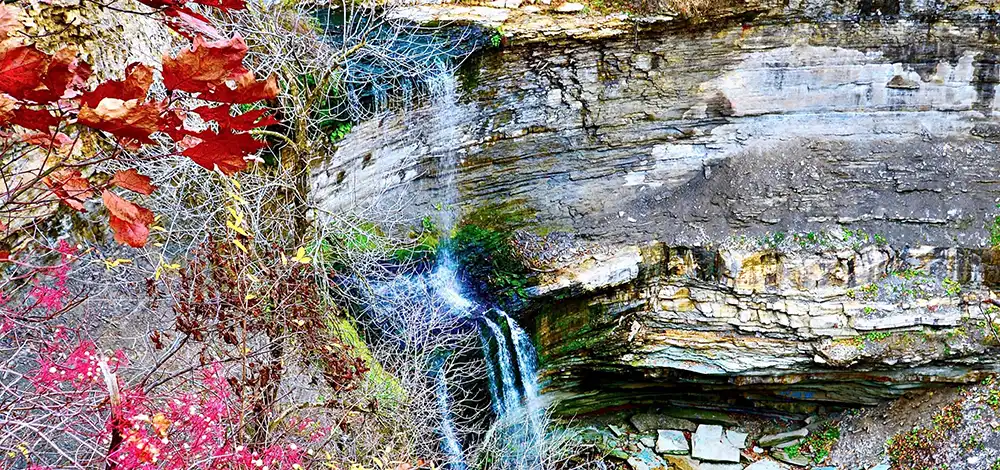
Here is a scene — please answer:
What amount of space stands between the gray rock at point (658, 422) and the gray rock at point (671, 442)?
0.10 m

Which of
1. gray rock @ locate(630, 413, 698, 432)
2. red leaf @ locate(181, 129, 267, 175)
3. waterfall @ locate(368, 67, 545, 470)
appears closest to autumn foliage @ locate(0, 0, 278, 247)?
red leaf @ locate(181, 129, 267, 175)

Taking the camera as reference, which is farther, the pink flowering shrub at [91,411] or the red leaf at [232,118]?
the pink flowering shrub at [91,411]

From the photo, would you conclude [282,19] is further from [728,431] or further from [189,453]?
[728,431]

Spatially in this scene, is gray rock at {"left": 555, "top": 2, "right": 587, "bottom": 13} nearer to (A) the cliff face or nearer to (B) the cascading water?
(A) the cliff face

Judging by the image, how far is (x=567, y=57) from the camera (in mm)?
8352

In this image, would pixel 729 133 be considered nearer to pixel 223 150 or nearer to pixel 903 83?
pixel 903 83

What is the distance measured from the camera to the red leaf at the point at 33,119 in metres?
1.29

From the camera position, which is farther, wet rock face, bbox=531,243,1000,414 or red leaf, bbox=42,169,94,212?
wet rock face, bbox=531,243,1000,414

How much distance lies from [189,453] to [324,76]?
4.27 m

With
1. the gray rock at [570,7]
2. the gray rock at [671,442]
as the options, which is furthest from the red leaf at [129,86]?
the gray rock at [671,442]

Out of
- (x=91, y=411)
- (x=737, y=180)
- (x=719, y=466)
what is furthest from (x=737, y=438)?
(x=91, y=411)

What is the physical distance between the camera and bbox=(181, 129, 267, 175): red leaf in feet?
4.37

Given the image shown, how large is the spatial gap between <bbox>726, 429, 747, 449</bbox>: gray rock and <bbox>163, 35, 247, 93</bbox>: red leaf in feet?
29.9

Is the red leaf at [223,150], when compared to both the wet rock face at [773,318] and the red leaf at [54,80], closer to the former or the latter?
the red leaf at [54,80]
